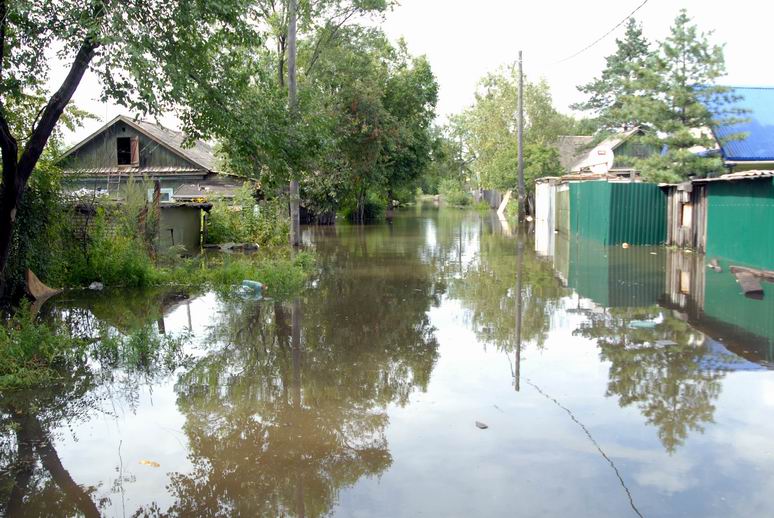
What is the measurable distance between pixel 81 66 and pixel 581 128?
214 feet

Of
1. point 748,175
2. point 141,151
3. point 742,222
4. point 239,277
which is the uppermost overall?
point 141,151

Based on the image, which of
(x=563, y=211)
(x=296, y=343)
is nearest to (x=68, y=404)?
(x=296, y=343)

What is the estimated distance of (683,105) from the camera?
22578mm

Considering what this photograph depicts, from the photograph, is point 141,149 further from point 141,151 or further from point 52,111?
point 52,111

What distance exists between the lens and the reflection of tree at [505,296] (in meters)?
10.3

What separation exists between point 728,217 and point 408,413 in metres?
14.4

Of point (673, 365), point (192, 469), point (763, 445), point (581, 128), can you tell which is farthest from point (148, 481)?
point (581, 128)

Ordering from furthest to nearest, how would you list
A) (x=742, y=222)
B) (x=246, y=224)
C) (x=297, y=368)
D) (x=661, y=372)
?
(x=246, y=224) → (x=742, y=222) → (x=297, y=368) → (x=661, y=372)

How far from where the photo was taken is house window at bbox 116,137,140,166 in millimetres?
32938

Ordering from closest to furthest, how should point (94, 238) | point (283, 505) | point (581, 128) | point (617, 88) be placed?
1. point (283, 505)
2. point (94, 238)
3. point (617, 88)
4. point (581, 128)

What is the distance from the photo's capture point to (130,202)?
16266 millimetres

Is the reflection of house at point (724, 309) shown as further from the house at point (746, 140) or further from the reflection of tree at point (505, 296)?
the house at point (746, 140)

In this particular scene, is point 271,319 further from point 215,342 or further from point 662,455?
point 662,455

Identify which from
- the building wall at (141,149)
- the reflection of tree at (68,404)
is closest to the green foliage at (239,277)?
the reflection of tree at (68,404)
